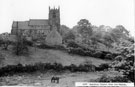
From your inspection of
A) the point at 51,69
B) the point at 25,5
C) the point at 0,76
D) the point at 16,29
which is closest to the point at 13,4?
the point at 25,5

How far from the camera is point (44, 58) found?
106 feet

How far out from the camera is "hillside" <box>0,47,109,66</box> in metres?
29.9

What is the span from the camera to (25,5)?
18.6 metres

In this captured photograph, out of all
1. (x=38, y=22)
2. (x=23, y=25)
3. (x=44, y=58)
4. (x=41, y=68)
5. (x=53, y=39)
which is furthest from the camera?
(x=38, y=22)

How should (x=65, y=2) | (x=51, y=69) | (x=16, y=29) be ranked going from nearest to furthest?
1. (x=65, y=2)
2. (x=51, y=69)
3. (x=16, y=29)

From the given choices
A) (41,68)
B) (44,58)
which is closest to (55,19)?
(44,58)

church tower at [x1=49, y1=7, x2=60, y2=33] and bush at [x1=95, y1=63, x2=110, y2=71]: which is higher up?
church tower at [x1=49, y1=7, x2=60, y2=33]

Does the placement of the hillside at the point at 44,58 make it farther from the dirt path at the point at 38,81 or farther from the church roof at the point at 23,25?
the church roof at the point at 23,25

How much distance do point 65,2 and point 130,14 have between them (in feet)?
22.7

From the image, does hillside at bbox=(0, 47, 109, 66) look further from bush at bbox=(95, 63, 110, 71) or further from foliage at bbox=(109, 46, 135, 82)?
foliage at bbox=(109, 46, 135, 82)

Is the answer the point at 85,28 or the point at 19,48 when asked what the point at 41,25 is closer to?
the point at 85,28

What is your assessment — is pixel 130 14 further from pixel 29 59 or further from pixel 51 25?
pixel 51 25

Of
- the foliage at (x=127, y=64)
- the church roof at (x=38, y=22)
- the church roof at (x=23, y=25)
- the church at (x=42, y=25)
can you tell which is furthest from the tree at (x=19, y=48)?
the church roof at (x=38, y=22)

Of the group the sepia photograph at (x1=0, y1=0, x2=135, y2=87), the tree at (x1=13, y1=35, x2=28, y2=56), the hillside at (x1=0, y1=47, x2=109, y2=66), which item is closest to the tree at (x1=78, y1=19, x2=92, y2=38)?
the sepia photograph at (x1=0, y1=0, x2=135, y2=87)
